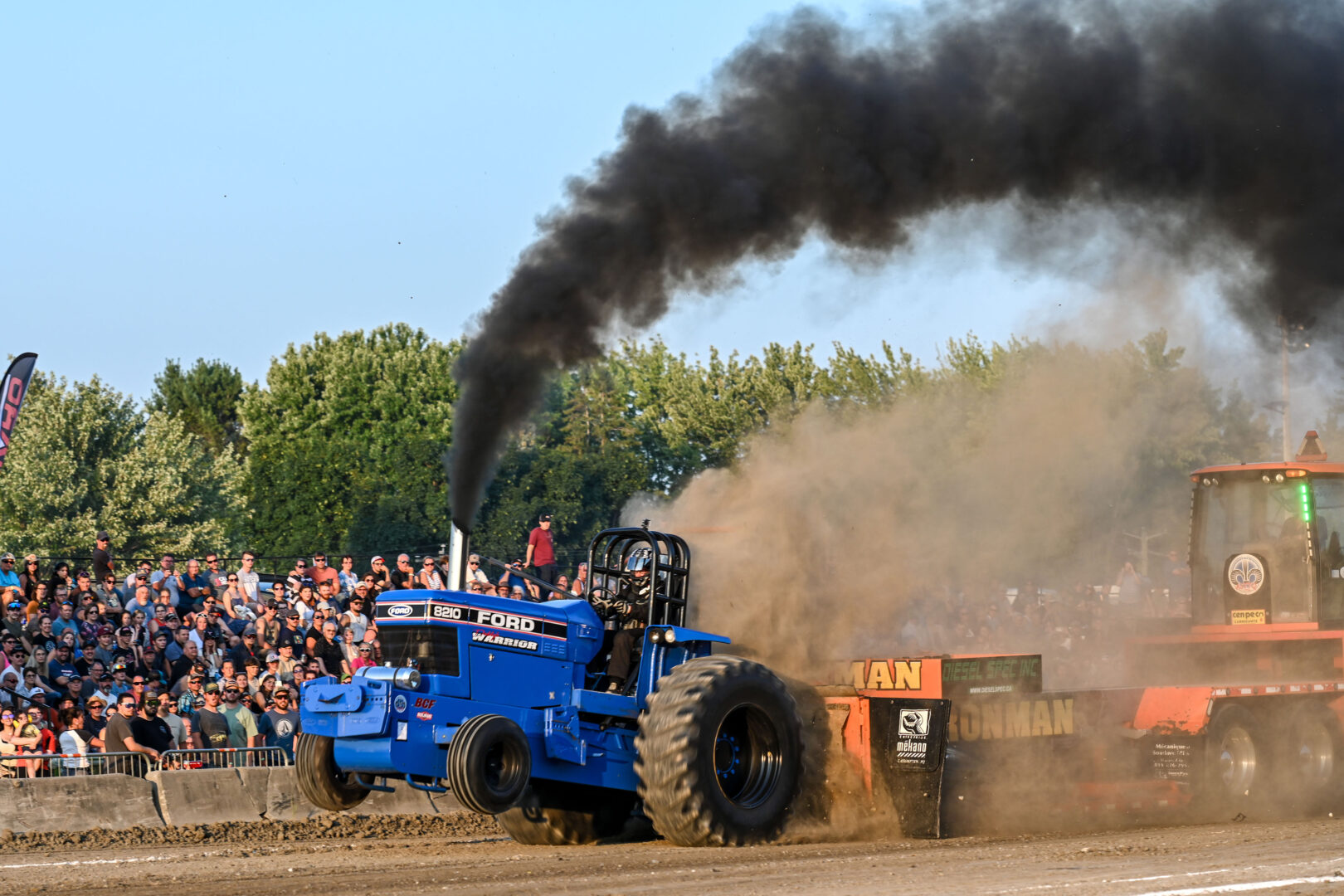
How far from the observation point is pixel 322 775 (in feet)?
33.1

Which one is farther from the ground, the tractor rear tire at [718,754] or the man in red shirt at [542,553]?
the man in red shirt at [542,553]

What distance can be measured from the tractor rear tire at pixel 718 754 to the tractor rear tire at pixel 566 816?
3.07 ft

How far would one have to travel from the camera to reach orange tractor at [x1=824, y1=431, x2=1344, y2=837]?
1170 centimetres

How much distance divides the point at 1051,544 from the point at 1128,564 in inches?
120

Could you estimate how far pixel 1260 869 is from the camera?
30.0 ft

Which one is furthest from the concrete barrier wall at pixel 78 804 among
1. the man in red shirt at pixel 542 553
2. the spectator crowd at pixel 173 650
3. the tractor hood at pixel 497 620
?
the man in red shirt at pixel 542 553

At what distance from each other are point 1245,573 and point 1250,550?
10.4 inches

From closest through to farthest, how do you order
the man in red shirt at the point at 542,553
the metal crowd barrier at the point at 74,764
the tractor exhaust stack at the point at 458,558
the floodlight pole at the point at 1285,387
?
1. the tractor exhaust stack at the point at 458,558
2. the metal crowd barrier at the point at 74,764
3. the floodlight pole at the point at 1285,387
4. the man in red shirt at the point at 542,553

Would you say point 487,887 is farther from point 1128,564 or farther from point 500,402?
point 1128,564

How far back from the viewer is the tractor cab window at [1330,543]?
48.4 ft

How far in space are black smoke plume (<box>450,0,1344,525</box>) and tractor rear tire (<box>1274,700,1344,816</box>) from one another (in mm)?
5277

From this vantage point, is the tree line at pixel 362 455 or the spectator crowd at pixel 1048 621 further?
the tree line at pixel 362 455

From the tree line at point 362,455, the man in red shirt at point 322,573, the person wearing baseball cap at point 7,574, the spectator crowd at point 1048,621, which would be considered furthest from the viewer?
the tree line at point 362,455

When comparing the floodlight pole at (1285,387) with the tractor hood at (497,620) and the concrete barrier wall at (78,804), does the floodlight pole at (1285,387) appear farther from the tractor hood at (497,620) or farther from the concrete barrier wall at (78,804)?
the concrete barrier wall at (78,804)
